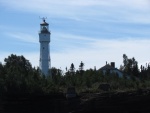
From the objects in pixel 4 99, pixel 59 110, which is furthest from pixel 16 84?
pixel 59 110

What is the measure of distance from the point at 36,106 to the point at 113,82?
7196mm

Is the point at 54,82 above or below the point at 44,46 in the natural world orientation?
below

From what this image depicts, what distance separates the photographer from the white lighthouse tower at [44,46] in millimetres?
64188

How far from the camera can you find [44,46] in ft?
216

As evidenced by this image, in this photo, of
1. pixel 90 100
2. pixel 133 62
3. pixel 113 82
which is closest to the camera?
pixel 90 100

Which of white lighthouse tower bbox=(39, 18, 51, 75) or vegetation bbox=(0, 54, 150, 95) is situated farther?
white lighthouse tower bbox=(39, 18, 51, 75)

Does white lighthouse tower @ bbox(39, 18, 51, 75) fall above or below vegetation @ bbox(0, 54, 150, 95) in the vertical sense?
above

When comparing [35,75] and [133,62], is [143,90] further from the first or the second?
[133,62]

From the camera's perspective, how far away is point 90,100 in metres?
37.6

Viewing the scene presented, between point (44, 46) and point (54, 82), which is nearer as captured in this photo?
point (54, 82)

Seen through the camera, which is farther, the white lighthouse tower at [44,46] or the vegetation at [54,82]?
the white lighthouse tower at [44,46]

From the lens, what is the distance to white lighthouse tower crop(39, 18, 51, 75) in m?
64.2

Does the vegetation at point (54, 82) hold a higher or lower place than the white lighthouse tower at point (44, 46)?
lower

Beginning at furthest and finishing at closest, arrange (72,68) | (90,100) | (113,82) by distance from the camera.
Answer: (72,68)
(113,82)
(90,100)
